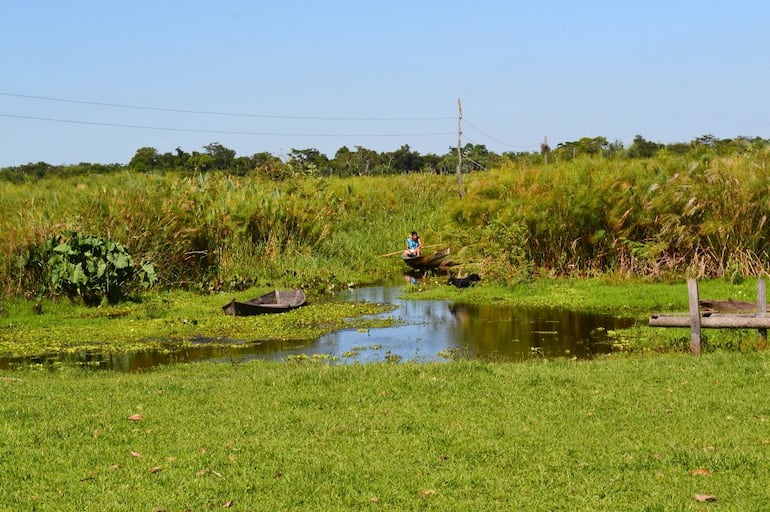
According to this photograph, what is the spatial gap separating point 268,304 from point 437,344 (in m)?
5.77

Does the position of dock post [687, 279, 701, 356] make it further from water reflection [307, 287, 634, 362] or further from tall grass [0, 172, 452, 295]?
tall grass [0, 172, 452, 295]

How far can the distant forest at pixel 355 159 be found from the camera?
25967mm

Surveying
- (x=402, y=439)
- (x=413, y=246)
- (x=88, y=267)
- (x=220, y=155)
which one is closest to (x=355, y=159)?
(x=220, y=155)

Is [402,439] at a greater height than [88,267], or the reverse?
[88,267]

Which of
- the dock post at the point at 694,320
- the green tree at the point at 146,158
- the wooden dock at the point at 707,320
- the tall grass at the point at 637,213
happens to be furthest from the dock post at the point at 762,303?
the green tree at the point at 146,158

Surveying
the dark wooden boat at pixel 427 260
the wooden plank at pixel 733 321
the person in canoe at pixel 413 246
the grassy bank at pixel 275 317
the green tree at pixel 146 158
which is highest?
the green tree at pixel 146 158

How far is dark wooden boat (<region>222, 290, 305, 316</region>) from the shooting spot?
1948 centimetres

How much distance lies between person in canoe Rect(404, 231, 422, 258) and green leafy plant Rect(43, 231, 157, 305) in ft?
35.4

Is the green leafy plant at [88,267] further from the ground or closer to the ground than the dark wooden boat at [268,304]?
further from the ground

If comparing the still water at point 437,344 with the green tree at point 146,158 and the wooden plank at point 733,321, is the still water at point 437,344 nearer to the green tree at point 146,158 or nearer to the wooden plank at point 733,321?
the wooden plank at point 733,321

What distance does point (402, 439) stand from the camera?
817cm

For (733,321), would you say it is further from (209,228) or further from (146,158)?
(146,158)

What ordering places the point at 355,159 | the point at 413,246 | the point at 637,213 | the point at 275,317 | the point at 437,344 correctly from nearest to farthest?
the point at 437,344
the point at 275,317
the point at 637,213
the point at 413,246
the point at 355,159

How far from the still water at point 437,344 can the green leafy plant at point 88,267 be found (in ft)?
15.2
